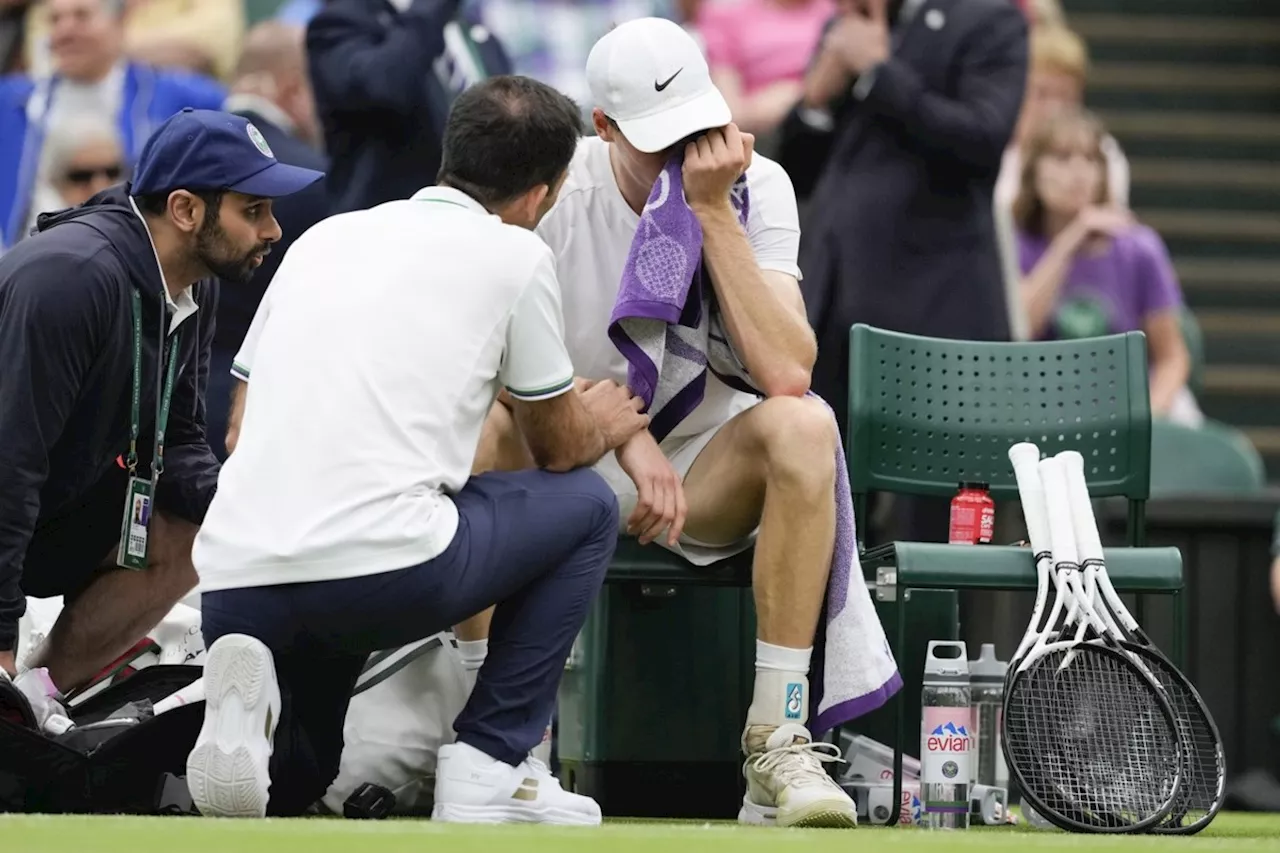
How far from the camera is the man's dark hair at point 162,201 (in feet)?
14.9

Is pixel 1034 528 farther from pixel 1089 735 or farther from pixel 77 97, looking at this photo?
pixel 77 97

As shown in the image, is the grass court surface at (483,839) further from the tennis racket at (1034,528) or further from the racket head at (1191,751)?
the tennis racket at (1034,528)

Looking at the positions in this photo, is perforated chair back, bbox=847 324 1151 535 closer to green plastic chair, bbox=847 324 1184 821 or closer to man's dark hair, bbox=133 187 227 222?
green plastic chair, bbox=847 324 1184 821

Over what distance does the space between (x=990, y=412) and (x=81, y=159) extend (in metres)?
3.07

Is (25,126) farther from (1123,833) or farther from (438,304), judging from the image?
(1123,833)

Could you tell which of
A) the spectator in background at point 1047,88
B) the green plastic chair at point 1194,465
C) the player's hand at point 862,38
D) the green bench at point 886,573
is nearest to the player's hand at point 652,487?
the green bench at point 886,573

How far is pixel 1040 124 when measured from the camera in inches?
331

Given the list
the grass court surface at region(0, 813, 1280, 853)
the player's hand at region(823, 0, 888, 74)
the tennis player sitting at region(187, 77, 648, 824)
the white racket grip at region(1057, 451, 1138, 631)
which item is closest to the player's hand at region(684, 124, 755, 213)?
the tennis player sitting at region(187, 77, 648, 824)

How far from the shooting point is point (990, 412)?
5375mm

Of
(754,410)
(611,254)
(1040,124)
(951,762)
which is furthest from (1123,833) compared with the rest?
(1040,124)

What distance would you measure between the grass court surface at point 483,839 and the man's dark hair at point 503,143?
1164 millimetres

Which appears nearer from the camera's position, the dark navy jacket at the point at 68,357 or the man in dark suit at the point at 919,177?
the dark navy jacket at the point at 68,357

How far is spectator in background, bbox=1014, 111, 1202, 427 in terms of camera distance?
26.3ft

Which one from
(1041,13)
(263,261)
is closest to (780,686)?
(263,261)
